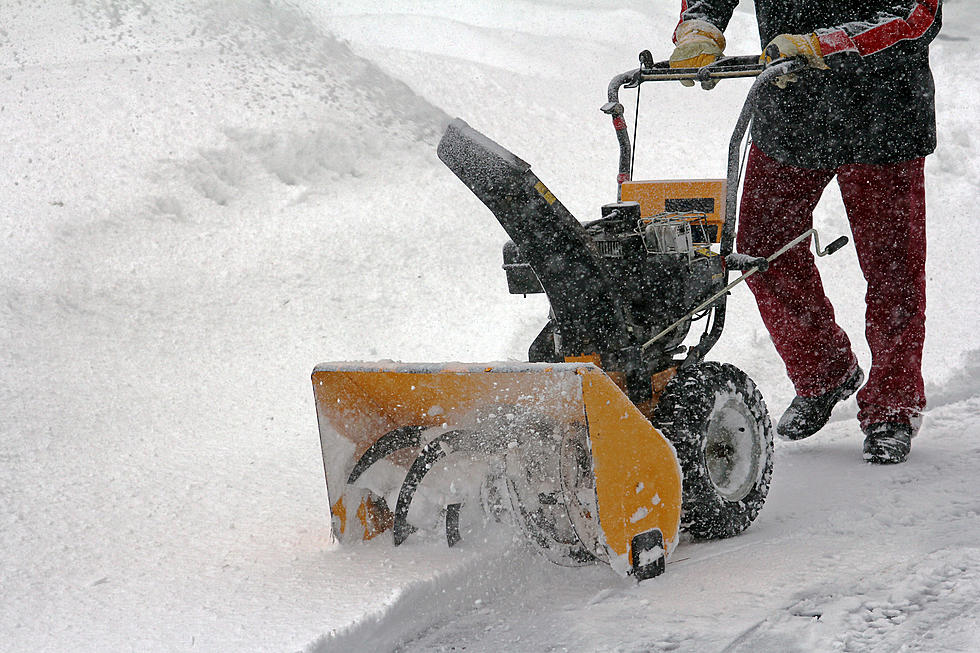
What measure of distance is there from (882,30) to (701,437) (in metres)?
1.63

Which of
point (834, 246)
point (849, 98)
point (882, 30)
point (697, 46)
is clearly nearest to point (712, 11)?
point (697, 46)

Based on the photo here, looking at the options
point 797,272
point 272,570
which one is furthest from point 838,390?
point 272,570

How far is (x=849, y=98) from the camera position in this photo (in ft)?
11.8

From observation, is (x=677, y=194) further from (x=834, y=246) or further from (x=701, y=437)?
(x=701, y=437)

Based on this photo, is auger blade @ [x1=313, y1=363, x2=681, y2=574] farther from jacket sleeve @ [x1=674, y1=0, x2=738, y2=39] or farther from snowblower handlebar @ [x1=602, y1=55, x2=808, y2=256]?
jacket sleeve @ [x1=674, y1=0, x2=738, y2=39]

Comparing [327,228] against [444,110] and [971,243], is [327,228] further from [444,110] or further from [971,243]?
[971,243]

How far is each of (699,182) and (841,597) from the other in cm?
179

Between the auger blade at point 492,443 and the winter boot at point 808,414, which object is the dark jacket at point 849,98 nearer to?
the winter boot at point 808,414

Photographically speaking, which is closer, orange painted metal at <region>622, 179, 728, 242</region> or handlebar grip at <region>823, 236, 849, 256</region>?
handlebar grip at <region>823, 236, 849, 256</region>

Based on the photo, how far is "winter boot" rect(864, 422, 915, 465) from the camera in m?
3.52

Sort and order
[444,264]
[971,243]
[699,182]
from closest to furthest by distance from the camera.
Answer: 1. [699,182]
2. [444,264]
3. [971,243]

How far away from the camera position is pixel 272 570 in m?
2.68

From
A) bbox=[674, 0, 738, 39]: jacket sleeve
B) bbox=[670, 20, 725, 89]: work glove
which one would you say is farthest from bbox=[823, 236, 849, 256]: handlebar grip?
bbox=[674, 0, 738, 39]: jacket sleeve

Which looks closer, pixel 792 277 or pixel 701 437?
pixel 701 437
